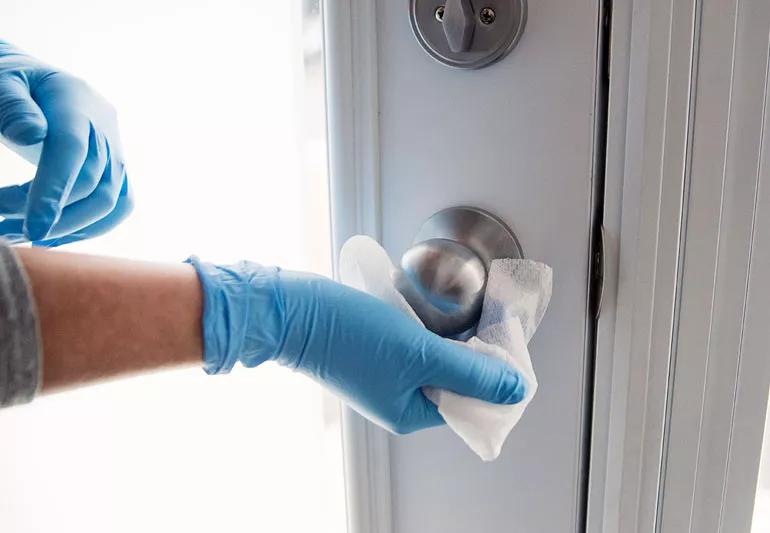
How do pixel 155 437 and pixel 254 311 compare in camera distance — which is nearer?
pixel 254 311

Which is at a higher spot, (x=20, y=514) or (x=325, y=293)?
(x=325, y=293)

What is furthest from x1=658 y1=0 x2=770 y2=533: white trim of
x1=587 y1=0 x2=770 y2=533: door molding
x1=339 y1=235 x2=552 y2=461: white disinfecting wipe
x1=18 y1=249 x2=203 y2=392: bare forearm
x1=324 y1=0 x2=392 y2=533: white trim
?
x1=18 y1=249 x2=203 y2=392: bare forearm

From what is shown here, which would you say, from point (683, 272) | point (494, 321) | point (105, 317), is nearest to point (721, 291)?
point (683, 272)

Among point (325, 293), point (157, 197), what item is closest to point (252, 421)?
point (157, 197)

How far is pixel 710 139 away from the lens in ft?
1.31

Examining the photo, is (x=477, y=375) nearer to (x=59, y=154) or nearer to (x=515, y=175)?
(x=515, y=175)

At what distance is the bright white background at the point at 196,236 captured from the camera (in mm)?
638

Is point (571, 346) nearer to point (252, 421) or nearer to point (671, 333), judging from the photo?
point (671, 333)

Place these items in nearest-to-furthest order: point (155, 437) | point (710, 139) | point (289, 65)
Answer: point (710, 139), point (289, 65), point (155, 437)

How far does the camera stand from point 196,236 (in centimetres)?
69

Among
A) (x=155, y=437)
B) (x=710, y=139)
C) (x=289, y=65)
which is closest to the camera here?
(x=710, y=139)

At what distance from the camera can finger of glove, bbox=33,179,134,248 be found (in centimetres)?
56

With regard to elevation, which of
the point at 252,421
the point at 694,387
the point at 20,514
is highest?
the point at 694,387

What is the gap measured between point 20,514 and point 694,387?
771 millimetres
